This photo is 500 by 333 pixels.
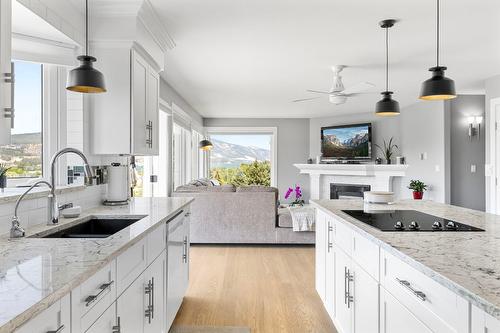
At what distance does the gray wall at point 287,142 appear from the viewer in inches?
380

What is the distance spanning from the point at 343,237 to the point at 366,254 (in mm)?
463

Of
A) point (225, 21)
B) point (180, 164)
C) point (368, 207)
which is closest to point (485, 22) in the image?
point (368, 207)

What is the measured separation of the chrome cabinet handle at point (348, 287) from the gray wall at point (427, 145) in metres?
5.05

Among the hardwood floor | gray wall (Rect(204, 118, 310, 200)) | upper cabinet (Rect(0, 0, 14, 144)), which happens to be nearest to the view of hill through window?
gray wall (Rect(204, 118, 310, 200))

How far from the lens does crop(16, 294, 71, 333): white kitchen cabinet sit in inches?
34.9

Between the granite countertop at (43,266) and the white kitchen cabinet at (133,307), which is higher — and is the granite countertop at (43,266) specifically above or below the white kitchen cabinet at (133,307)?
above

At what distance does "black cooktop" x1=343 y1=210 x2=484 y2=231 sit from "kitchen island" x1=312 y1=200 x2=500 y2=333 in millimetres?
65

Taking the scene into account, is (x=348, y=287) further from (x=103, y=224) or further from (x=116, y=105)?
(x=116, y=105)

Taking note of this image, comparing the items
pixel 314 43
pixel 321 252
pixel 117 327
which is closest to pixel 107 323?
pixel 117 327

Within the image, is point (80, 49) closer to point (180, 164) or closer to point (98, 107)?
point (98, 107)

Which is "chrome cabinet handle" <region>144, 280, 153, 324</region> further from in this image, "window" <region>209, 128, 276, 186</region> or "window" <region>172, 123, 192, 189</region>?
"window" <region>209, 128, 276, 186</region>

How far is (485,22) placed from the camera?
3246 millimetres

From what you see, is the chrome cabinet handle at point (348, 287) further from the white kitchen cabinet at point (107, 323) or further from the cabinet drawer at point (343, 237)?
the white kitchen cabinet at point (107, 323)

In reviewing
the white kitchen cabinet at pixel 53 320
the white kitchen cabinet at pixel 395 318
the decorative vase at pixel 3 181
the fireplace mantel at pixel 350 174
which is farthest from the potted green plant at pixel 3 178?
the fireplace mantel at pixel 350 174
